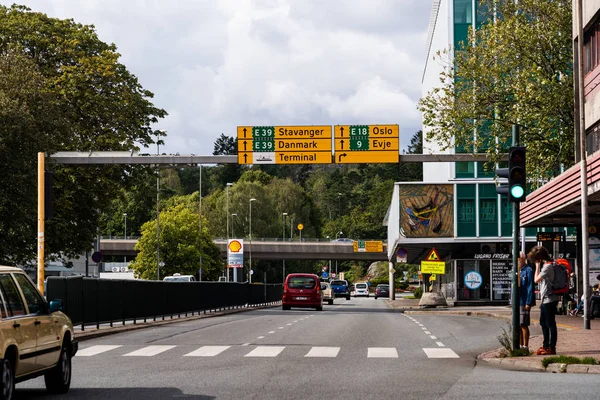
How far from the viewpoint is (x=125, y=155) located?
38.8m

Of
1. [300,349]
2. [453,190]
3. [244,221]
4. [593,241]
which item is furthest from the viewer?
[244,221]

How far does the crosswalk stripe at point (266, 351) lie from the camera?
17828 mm

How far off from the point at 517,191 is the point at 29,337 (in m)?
8.98

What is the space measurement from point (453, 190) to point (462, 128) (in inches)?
1109

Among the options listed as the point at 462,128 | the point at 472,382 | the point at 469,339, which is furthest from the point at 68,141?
the point at 472,382

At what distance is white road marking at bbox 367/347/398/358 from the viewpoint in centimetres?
1781

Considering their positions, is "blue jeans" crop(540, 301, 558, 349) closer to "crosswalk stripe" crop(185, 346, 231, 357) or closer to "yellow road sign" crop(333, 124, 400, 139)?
"crosswalk stripe" crop(185, 346, 231, 357)

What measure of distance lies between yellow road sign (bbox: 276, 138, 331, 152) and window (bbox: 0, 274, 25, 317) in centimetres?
3183

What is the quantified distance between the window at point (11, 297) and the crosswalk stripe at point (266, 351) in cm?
746

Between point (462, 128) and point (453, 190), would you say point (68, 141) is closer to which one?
point (462, 128)

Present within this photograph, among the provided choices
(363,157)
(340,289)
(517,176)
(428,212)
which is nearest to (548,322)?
(517,176)

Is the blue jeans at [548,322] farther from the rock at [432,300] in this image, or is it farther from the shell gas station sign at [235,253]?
the shell gas station sign at [235,253]

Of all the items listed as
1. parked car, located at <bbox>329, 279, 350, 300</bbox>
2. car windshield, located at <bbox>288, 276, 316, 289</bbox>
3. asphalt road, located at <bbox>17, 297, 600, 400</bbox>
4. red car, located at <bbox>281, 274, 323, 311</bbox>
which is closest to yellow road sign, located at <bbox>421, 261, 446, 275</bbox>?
red car, located at <bbox>281, 274, 323, 311</bbox>

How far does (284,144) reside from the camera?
42750 millimetres
